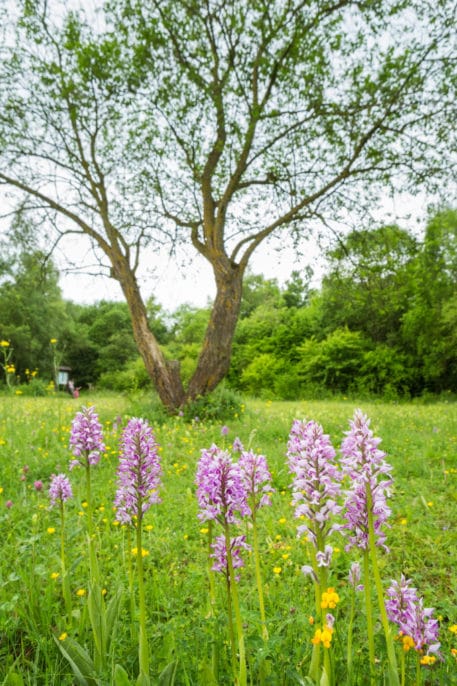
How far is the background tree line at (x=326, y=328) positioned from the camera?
34.2 ft

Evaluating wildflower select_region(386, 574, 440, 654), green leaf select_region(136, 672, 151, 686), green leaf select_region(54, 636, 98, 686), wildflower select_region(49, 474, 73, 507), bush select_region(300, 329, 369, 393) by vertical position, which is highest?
bush select_region(300, 329, 369, 393)

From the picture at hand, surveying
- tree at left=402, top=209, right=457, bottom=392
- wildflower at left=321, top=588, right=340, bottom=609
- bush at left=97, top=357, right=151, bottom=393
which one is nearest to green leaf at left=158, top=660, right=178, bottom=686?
wildflower at left=321, top=588, right=340, bottom=609

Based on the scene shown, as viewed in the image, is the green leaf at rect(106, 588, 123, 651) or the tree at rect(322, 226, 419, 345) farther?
the tree at rect(322, 226, 419, 345)

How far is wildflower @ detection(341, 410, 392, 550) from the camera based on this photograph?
131 cm

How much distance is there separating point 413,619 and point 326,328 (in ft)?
84.1

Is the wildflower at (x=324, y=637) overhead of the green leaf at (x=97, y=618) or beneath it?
overhead

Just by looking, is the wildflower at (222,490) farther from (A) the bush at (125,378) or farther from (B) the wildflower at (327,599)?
(A) the bush at (125,378)

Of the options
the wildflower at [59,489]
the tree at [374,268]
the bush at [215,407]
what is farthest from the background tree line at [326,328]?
the wildflower at [59,489]

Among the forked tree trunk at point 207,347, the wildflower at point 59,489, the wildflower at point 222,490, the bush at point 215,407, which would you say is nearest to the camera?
the wildflower at point 222,490

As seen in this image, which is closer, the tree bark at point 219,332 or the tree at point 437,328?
the tree bark at point 219,332

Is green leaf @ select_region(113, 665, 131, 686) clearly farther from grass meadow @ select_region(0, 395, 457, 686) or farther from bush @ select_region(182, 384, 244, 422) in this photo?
bush @ select_region(182, 384, 244, 422)

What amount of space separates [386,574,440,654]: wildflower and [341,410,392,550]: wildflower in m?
0.24

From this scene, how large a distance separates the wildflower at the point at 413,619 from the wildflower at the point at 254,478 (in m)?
0.53

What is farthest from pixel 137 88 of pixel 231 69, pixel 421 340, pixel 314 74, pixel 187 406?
pixel 421 340
